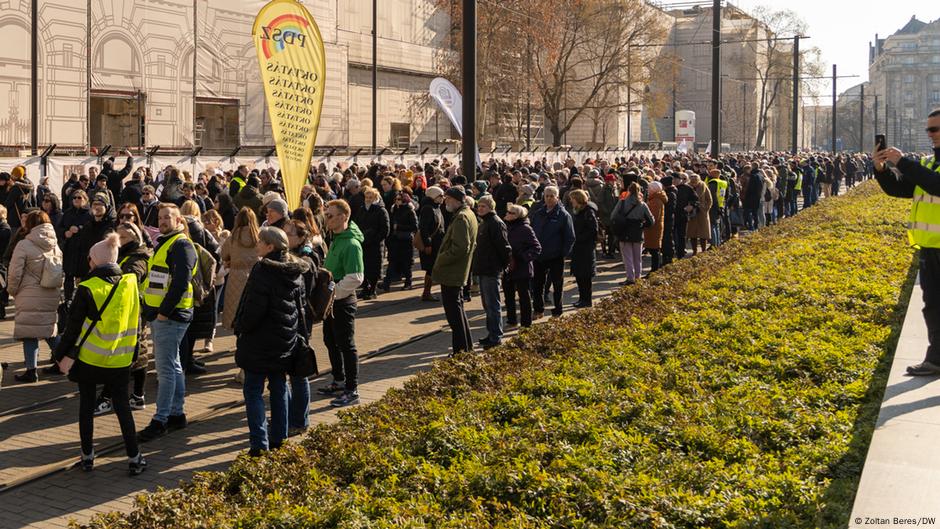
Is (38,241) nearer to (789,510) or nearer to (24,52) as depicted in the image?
(789,510)

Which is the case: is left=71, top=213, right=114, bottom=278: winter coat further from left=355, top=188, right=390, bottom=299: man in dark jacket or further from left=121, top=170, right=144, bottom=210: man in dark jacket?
left=121, top=170, right=144, bottom=210: man in dark jacket

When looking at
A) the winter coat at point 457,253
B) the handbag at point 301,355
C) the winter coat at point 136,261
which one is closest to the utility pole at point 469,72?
the winter coat at point 457,253

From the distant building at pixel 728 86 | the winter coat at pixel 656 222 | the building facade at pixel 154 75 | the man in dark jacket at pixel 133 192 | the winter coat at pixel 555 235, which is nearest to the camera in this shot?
the winter coat at pixel 555 235

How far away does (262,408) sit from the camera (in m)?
7.54

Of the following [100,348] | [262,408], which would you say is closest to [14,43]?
[100,348]

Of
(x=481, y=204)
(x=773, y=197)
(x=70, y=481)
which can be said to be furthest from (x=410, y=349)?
(x=773, y=197)

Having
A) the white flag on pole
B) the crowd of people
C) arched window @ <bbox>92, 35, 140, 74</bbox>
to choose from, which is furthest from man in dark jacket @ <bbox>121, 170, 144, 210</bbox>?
arched window @ <bbox>92, 35, 140, 74</bbox>

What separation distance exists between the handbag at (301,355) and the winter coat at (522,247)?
5.26 metres

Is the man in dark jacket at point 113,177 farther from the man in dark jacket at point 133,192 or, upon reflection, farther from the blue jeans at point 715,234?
the blue jeans at point 715,234

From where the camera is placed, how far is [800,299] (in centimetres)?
1042

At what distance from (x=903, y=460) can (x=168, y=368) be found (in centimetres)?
556

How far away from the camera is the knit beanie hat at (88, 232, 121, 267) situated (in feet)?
25.2

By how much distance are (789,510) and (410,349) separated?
25.7 ft

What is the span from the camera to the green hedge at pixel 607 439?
4734mm
